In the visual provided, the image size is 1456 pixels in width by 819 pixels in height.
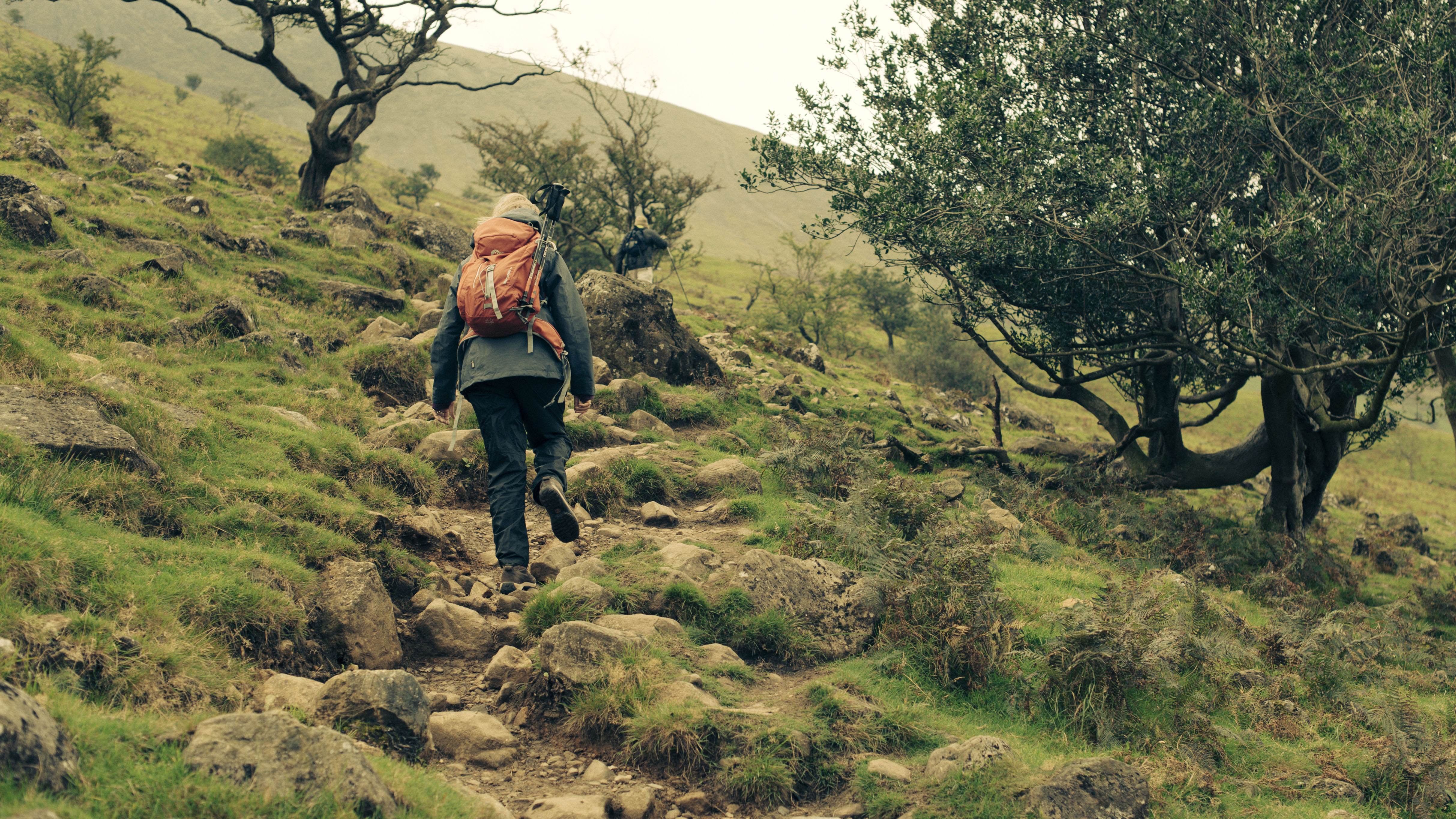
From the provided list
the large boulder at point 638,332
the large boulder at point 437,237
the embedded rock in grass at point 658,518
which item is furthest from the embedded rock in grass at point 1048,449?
the large boulder at point 437,237

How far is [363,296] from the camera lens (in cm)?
1471

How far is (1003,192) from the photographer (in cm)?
1363

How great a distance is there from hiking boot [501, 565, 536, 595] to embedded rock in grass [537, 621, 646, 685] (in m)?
1.14

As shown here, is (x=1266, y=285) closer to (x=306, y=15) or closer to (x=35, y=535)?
(x=35, y=535)

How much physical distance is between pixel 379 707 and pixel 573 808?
1.16 metres

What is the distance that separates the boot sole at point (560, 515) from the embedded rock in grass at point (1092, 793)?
382 centimetres

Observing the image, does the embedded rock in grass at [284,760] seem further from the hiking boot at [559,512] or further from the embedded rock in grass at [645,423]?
the embedded rock in grass at [645,423]

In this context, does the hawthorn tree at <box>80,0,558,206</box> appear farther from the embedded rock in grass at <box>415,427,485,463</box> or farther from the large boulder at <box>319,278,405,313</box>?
the embedded rock in grass at <box>415,427,485,463</box>

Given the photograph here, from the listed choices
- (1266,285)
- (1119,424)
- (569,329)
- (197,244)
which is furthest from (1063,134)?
(197,244)

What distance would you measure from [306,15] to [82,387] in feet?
68.6

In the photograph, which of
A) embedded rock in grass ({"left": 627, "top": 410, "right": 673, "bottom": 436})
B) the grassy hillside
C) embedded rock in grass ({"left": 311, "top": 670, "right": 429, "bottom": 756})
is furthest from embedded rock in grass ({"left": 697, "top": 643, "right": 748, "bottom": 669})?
embedded rock in grass ({"left": 627, "top": 410, "right": 673, "bottom": 436})

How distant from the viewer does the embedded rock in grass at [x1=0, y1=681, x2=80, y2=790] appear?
2.76 meters

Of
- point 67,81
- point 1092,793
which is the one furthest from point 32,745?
point 67,81

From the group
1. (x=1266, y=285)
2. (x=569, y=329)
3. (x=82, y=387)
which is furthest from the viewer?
(x=1266, y=285)
